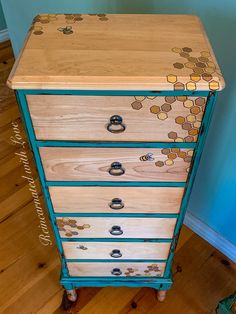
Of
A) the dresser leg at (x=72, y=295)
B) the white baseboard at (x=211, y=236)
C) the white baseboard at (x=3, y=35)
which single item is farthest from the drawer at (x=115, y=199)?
the white baseboard at (x=3, y=35)

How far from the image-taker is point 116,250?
1.07 m

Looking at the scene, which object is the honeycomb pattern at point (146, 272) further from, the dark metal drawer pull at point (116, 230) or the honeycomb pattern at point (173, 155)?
the honeycomb pattern at point (173, 155)

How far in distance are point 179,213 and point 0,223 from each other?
995 millimetres

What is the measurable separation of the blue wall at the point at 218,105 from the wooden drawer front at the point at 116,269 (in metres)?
0.40

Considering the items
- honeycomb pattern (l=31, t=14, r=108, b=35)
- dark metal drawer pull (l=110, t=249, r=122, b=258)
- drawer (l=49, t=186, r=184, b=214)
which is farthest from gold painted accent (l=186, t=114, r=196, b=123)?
dark metal drawer pull (l=110, t=249, r=122, b=258)

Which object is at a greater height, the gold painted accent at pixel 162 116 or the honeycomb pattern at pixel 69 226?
the gold painted accent at pixel 162 116

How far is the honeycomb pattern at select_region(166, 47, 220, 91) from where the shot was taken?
2.07 feet

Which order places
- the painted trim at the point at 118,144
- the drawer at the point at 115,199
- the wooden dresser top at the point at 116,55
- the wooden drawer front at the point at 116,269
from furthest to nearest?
1. the wooden drawer front at the point at 116,269
2. the drawer at the point at 115,199
3. the painted trim at the point at 118,144
4. the wooden dresser top at the point at 116,55

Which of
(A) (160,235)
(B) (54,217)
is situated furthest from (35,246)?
(A) (160,235)

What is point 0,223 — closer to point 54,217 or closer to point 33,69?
point 54,217

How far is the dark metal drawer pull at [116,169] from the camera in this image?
784 millimetres

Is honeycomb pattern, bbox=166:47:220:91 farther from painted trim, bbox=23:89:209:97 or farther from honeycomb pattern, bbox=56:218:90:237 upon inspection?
honeycomb pattern, bbox=56:218:90:237

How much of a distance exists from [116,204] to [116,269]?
0.38 meters

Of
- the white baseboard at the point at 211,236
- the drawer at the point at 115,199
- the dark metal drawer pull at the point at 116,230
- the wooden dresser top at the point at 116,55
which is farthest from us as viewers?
the white baseboard at the point at 211,236
